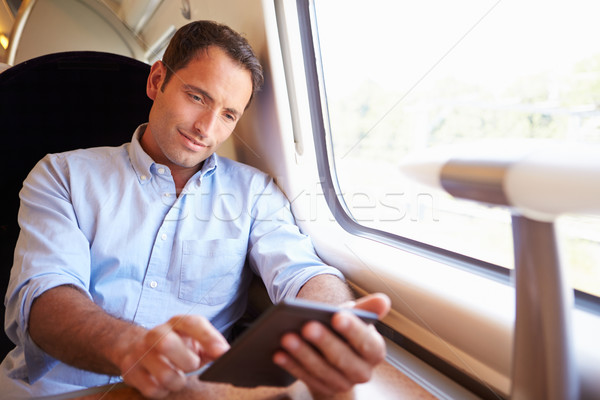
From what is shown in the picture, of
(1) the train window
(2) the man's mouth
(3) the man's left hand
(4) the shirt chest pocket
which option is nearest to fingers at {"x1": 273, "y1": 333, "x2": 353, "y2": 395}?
(3) the man's left hand

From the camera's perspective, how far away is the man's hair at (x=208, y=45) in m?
1.09

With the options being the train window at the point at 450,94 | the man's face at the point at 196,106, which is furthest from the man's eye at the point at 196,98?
the train window at the point at 450,94

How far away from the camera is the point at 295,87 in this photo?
1.19 meters

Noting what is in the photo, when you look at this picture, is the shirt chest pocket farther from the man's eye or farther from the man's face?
the man's eye

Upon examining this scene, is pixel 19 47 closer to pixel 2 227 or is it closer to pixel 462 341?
pixel 2 227

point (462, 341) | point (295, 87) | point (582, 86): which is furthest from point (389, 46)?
point (462, 341)

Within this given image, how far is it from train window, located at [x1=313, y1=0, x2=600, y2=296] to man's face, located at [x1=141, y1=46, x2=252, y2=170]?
0.95 feet

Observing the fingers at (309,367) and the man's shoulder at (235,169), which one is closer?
the fingers at (309,367)

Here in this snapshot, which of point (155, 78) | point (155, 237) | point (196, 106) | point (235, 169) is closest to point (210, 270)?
point (155, 237)

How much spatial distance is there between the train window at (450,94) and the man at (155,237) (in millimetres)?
242

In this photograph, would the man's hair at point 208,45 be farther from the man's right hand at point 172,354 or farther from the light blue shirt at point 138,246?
the man's right hand at point 172,354

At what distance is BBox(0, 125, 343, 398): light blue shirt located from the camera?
877mm

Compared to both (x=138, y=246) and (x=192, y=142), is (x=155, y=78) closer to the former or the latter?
(x=192, y=142)

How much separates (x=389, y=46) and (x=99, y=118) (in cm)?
82
